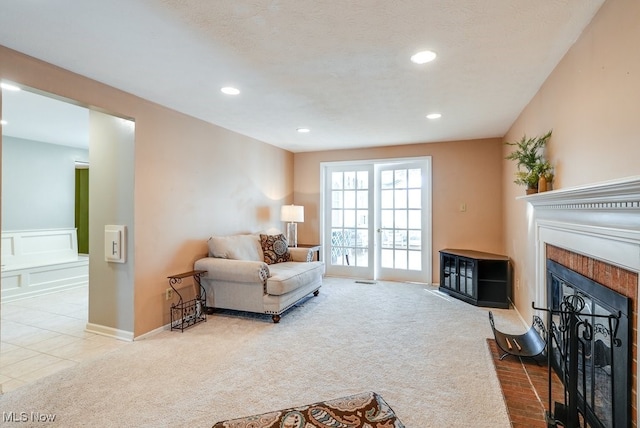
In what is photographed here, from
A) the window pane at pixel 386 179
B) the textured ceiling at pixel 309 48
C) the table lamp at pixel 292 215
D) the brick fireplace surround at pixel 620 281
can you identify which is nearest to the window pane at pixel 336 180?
the window pane at pixel 386 179

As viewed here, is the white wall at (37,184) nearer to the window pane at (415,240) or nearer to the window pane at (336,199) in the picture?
the window pane at (336,199)

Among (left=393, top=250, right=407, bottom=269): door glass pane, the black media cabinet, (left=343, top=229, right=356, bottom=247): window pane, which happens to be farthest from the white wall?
the black media cabinet

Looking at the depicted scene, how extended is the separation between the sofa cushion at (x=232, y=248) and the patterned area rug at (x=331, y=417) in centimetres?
211

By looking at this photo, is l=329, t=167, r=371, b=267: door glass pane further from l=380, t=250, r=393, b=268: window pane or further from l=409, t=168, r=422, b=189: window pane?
l=409, t=168, r=422, b=189: window pane

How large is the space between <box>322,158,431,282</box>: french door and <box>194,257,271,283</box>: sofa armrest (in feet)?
8.10

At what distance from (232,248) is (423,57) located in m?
2.78

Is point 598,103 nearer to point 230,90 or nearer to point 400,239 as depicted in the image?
point 230,90

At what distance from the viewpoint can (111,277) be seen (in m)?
3.17

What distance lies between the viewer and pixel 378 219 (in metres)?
5.55

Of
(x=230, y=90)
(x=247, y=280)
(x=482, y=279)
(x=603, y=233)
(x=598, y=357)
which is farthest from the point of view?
(x=482, y=279)

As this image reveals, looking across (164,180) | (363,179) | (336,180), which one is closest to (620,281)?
(164,180)

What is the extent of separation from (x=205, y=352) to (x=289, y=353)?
28.3 inches

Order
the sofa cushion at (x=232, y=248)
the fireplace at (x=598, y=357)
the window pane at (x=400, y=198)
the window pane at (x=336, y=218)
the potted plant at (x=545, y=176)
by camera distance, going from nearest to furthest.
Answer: the fireplace at (x=598, y=357) → the potted plant at (x=545, y=176) → the sofa cushion at (x=232, y=248) → the window pane at (x=400, y=198) → the window pane at (x=336, y=218)

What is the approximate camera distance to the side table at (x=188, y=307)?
3377mm
